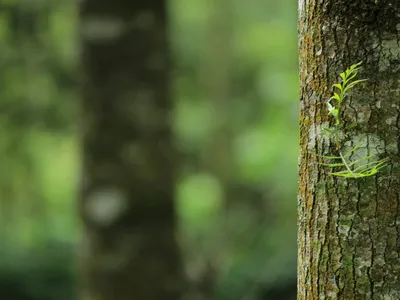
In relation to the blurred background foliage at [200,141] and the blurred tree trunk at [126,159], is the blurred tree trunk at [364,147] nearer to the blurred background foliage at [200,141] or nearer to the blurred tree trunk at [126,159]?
the blurred tree trunk at [126,159]

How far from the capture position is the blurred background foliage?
7645 millimetres

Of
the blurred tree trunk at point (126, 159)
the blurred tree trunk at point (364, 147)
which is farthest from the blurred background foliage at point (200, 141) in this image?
the blurred tree trunk at point (364, 147)

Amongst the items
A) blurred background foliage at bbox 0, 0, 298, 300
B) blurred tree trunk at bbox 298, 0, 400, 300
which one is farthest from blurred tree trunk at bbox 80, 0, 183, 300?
blurred tree trunk at bbox 298, 0, 400, 300

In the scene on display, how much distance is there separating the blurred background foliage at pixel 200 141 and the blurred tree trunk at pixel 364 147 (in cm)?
365

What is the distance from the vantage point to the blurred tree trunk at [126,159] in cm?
371

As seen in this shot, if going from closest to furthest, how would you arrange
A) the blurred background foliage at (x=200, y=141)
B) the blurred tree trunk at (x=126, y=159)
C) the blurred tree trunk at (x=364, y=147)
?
the blurred tree trunk at (x=364, y=147), the blurred tree trunk at (x=126, y=159), the blurred background foliage at (x=200, y=141)

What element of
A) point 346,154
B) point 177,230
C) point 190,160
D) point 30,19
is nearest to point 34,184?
point 190,160

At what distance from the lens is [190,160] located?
13711 mm

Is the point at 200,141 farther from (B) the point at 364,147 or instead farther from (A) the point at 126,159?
(B) the point at 364,147

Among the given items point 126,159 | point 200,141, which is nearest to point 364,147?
point 126,159

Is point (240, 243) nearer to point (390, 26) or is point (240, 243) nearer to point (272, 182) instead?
point (272, 182)

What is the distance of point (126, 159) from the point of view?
12.2 feet

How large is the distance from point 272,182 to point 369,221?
1047 cm

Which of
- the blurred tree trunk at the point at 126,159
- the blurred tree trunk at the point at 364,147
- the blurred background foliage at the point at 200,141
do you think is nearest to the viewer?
the blurred tree trunk at the point at 364,147
